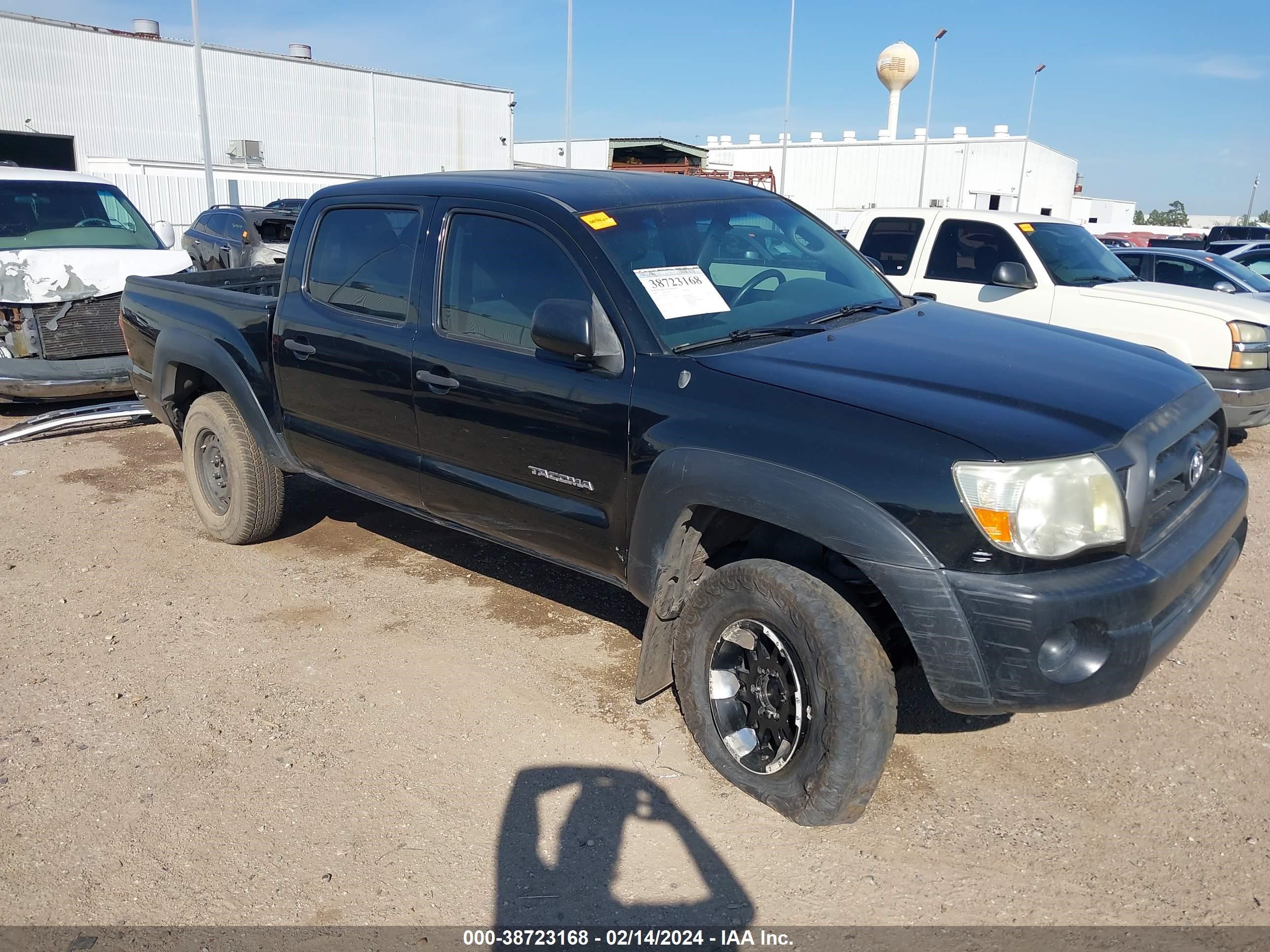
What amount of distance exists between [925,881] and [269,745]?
7.54ft

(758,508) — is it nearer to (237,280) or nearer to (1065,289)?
(237,280)

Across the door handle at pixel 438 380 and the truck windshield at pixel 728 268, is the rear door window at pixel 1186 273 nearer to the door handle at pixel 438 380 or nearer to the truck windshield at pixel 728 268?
the truck windshield at pixel 728 268

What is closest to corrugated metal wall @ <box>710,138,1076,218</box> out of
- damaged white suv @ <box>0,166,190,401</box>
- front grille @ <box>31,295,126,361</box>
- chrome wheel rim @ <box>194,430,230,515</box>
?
damaged white suv @ <box>0,166,190,401</box>

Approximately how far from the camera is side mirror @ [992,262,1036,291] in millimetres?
7508

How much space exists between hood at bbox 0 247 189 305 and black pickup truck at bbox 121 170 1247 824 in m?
4.36

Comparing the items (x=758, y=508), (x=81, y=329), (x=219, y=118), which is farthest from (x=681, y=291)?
(x=219, y=118)

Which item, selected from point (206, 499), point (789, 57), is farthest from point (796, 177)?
point (206, 499)

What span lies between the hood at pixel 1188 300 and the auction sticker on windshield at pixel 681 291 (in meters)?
5.40

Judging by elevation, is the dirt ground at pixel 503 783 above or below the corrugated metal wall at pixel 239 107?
below

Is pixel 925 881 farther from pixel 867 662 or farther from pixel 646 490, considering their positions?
pixel 646 490

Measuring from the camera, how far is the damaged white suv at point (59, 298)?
7770 mm

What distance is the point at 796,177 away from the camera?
53.8 m

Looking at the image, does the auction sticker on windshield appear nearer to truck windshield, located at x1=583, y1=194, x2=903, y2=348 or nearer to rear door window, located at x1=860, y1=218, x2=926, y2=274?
truck windshield, located at x1=583, y1=194, x2=903, y2=348

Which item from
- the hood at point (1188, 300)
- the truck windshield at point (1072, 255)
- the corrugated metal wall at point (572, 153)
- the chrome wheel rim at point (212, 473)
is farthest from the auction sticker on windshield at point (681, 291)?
the corrugated metal wall at point (572, 153)
